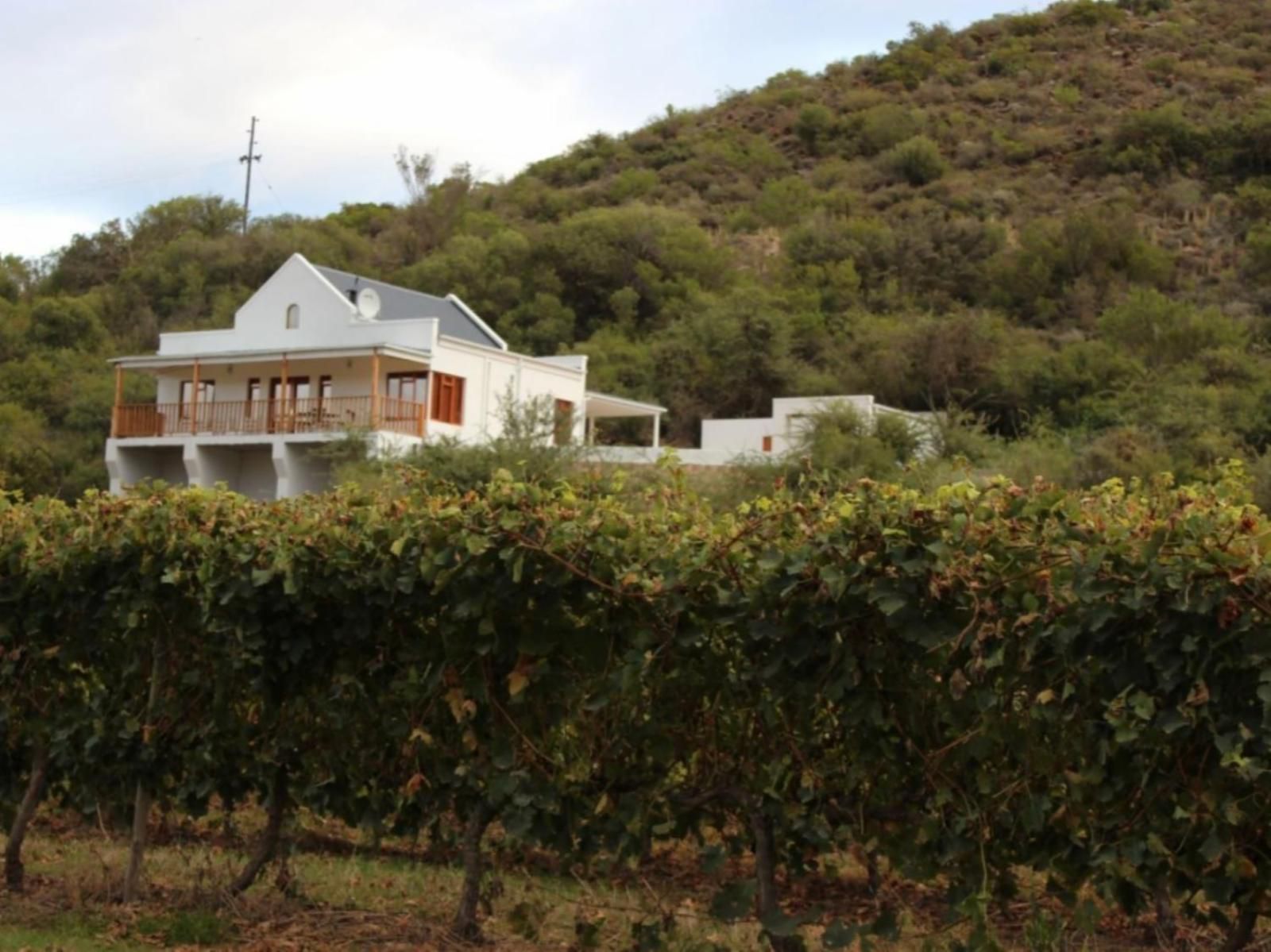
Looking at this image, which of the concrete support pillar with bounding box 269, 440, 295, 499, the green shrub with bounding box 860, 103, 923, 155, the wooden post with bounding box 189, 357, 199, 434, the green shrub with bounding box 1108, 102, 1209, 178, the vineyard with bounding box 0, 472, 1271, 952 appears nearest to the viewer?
the vineyard with bounding box 0, 472, 1271, 952

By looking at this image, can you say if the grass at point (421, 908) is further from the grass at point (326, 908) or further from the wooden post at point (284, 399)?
the wooden post at point (284, 399)

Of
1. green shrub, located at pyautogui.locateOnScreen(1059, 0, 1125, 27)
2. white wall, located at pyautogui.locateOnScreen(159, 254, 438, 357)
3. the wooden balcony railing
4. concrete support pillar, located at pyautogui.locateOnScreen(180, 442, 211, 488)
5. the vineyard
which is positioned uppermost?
green shrub, located at pyautogui.locateOnScreen(1059, 0, 1125, 27)

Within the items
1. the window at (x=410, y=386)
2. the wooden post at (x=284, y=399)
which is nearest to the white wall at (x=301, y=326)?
the wooden post at (x=284, y=399)

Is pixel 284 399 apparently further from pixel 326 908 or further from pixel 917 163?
pixel 917 163

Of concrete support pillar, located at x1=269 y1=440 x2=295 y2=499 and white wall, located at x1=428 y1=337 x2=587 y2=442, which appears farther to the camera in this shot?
white wall, located at x1=428 y1=337 x2=587 y2=442

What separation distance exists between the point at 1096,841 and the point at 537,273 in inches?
2517

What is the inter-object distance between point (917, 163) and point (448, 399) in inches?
1924

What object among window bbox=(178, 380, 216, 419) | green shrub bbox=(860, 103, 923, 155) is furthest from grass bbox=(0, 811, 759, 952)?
green shrub bbox=(860, 103, 923, 155)

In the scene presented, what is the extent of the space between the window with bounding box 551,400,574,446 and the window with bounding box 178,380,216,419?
11.6m

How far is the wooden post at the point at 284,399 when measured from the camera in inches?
1684

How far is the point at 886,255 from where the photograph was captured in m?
71.8

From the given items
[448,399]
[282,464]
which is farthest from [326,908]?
[448,399]

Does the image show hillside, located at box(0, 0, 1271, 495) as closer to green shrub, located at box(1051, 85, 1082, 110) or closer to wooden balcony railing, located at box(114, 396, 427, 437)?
green shrub, located at box(1051, 85, 1082, 110)

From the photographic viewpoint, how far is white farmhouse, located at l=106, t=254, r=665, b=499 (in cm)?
4244
